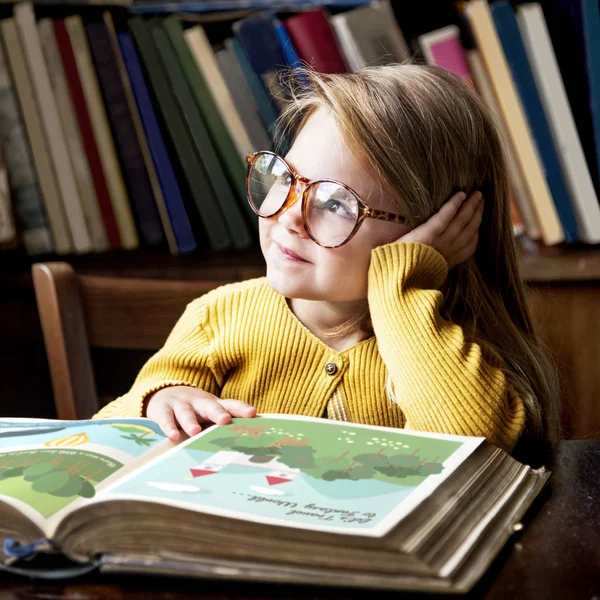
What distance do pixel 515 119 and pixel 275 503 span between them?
1042 millimetres

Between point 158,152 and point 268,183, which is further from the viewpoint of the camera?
point 158,152

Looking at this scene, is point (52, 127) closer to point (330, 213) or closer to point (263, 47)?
point (263, 47)

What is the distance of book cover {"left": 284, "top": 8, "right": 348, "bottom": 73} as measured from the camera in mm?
1334

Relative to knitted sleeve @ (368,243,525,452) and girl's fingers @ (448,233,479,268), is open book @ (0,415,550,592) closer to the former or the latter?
knitted sleeve @ (368,243,525,452)

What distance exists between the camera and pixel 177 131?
1.41 metres

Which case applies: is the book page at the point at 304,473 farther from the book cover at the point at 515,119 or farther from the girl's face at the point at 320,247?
the book cover at the point at 515,119

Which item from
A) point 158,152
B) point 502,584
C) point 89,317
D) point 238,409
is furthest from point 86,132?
point 502,584

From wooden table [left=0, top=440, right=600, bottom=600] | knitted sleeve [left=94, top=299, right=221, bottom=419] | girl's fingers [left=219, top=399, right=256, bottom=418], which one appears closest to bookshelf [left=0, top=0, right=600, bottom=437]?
knitted sleeve [left=94, top=299, right=221, bottom=419]

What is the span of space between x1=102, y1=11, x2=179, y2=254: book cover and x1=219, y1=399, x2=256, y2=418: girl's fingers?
80cm

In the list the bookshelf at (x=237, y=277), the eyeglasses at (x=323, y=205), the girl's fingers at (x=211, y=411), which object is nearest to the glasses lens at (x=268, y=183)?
the eyeglasses at (x=323, y=205)

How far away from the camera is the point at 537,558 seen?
0.47 metres

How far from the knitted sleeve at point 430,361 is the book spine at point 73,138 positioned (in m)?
0.78

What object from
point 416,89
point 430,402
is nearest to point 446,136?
point 416,89

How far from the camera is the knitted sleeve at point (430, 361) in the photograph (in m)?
0.72
